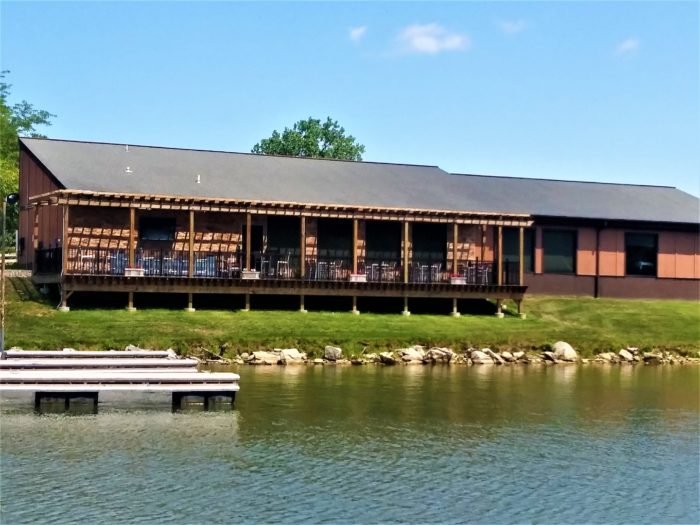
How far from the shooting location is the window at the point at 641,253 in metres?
49.3

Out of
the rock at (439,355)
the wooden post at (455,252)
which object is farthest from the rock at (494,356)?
the wooden post at (455,252)

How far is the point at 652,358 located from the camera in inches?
1540

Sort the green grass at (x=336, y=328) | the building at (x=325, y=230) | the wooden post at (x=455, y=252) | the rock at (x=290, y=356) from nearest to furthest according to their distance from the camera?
the green grass at (x=336, y=328) → the rock at (x=290, y=356) → the building at (x=325, y=230) → the wooden post at (x=455, y=252)

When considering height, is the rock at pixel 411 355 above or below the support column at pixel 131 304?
below

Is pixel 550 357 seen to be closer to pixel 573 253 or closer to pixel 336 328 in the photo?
pixel 336 328

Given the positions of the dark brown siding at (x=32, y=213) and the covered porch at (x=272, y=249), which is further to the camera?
the dark brown siding at (x=32, y=213)

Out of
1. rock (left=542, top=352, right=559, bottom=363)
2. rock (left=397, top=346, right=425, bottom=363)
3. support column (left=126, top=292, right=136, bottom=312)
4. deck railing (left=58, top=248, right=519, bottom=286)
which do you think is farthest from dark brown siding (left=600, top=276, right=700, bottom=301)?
support column (left=126, top=292, right=136, bottom=312)

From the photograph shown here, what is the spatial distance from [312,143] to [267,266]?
1564 inches

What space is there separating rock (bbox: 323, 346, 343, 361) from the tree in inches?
1792

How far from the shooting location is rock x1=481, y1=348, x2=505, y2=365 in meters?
36.9

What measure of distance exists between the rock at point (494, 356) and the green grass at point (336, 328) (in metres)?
0.46

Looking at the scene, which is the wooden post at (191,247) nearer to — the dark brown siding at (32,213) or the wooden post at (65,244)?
the wooden post at (65,244)

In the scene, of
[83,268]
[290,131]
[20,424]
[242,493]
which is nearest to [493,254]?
[83,268]

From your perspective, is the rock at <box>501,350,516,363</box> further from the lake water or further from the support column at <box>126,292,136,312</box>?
the support column at <box>126,292,136,312</box>
